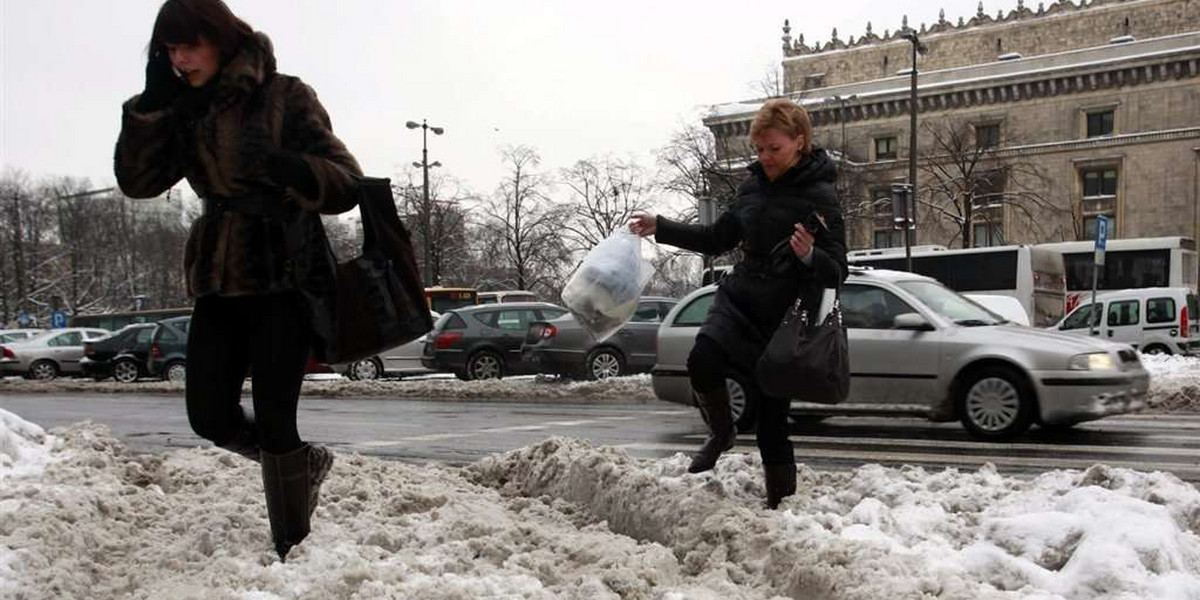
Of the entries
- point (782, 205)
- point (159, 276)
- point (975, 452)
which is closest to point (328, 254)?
point (782, 205)

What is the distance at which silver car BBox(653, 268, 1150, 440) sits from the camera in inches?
329

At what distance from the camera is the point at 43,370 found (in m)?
27.5

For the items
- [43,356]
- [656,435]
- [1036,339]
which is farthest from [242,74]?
[43,356]

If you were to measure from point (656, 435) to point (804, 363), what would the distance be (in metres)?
5.53

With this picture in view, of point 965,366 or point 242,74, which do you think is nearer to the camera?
point 242,74

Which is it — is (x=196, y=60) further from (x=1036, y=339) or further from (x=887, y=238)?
(x=887, y=238)

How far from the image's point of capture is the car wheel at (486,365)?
742 inches

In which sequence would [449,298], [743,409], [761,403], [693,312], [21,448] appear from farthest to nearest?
1. [449,298]
2. [693,312]
3. [743,409]
4. [21,448]
5. [761,403]

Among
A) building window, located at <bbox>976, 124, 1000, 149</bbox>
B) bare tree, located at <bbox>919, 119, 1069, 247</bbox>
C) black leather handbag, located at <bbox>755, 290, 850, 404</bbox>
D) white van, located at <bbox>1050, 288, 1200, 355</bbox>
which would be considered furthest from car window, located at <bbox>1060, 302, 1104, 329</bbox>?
building window, located at <bbox>976, 124, 1000, 149</bbox>

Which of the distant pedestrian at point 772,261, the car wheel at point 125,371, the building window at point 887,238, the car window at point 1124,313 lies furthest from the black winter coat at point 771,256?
the building window at point 887,238

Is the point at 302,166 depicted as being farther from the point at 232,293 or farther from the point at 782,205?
the point at 782,205

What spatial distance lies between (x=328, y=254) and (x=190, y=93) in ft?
2.25

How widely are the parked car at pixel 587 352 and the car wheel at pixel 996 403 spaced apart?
8523 mm

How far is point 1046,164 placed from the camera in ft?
194
